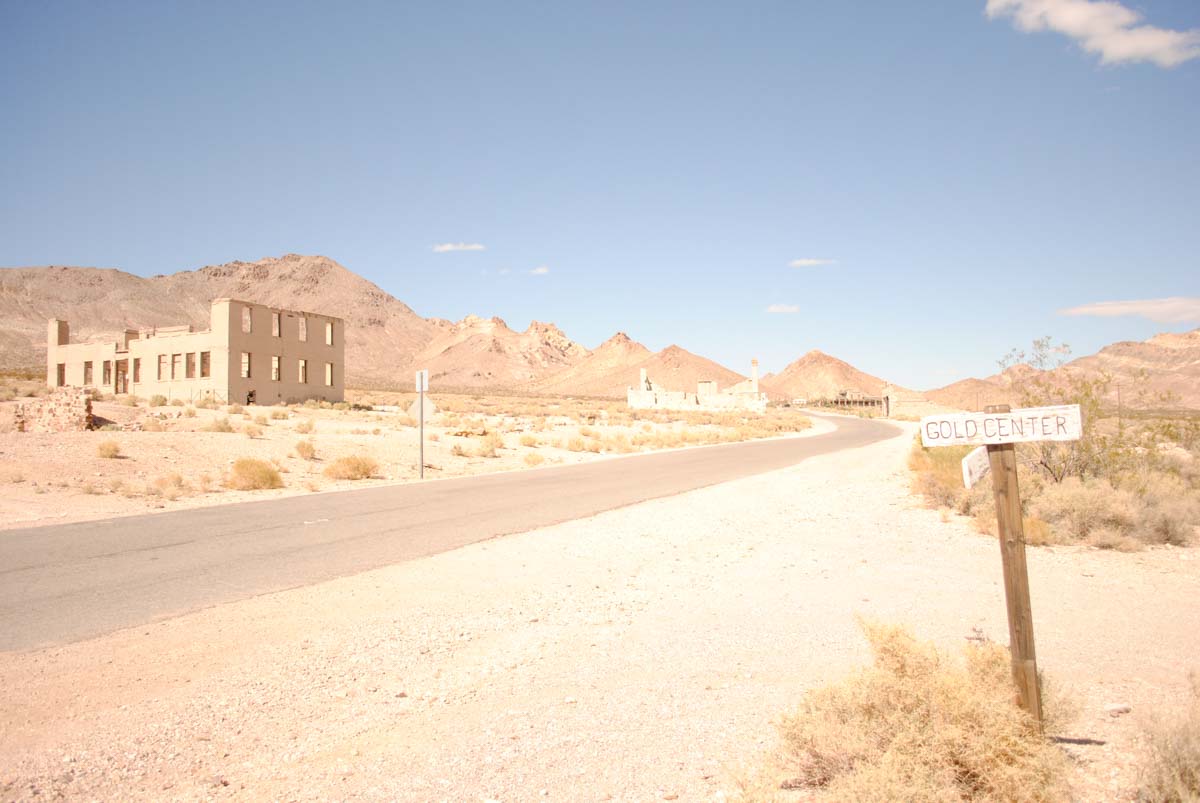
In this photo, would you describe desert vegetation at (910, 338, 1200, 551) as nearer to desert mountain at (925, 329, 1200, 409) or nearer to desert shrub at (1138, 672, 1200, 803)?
desert shrub at (1138, 672, 1200, 803)

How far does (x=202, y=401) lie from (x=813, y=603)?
41107mm

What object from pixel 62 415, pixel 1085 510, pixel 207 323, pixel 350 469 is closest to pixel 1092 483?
pixel 1085 510

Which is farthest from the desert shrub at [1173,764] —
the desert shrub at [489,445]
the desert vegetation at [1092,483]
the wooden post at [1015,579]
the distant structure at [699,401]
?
the distant structure at [699,401]

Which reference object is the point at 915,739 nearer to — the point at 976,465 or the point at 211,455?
the point at 976,465

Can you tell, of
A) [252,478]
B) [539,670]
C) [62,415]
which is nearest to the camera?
[539,670]

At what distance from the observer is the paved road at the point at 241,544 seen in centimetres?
748

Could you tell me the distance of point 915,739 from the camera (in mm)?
3830

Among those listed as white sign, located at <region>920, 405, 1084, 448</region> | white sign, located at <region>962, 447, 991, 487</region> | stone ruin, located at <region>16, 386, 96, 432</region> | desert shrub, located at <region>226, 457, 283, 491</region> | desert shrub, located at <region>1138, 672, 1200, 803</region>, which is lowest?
desert shrub, located at <region>1138, 672, 1200, 803</region>

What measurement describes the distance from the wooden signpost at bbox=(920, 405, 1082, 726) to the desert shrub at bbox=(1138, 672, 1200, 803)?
55cm

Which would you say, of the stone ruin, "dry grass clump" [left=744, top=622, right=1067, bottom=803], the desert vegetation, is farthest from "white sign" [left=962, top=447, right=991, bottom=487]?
the stone ruin

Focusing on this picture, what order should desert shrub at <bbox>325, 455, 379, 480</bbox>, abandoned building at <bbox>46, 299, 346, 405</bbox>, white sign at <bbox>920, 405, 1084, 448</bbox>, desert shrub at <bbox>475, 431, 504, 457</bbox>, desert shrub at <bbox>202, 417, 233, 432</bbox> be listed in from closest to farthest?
white sign at <bbox>920, 405, 1084, 448</bbox> < desert shrub at <bbox>325, 455, 379, 480</bbox> < desert shrub at <bbox>475, 431, 504, 457</bbox> < desert shrub at <bbox>202, 417, 233, 432</bbox> < abandoned building at <bbox>46, 299, 346, 405</bbox>

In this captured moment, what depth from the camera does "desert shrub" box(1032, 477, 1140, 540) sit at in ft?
35.1

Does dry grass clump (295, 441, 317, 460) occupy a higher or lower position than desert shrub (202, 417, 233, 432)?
lower

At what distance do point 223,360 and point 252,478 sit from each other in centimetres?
2860
